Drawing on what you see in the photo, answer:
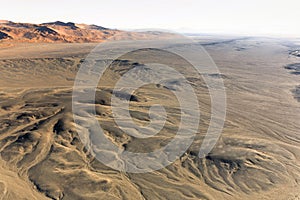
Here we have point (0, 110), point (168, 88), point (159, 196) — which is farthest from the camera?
point (168, 88)

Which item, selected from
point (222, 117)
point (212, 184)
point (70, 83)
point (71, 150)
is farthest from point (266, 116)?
point (70, 83)

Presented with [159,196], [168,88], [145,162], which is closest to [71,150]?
[145,162]

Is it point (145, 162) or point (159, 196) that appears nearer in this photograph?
point (159, 196)

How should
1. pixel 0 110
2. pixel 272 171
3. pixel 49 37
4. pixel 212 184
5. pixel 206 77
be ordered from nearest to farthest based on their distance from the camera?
pixel 212 184
pixel 272 171
pixel 0 110
pixel 206 77
pixel 49 37

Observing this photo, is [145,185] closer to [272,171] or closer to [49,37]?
[272,171]

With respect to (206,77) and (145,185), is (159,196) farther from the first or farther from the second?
(206,77)

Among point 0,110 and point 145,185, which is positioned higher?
point 0,110
